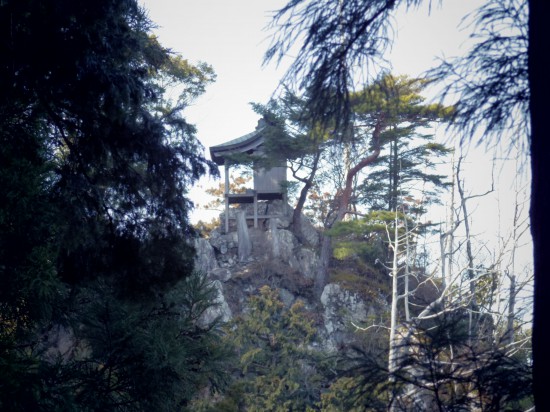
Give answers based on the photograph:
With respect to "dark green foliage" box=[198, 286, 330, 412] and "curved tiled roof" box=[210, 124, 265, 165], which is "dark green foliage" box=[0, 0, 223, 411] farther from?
"curved tiled roof" box=[210, 124, 265, 165]

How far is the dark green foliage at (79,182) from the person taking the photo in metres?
5.09

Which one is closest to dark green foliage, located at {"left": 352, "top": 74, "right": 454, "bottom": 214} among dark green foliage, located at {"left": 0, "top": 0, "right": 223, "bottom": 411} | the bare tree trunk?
the bare tree trunk

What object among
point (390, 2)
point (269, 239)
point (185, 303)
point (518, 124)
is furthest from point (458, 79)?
point (269, 239)

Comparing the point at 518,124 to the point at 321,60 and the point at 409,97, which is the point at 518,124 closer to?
the point at 321,60

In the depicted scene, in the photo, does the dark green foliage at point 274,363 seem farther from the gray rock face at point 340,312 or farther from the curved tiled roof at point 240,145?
the curved tiled roof at point 240,145

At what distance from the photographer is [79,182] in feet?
19.4

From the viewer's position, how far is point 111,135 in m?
5.85

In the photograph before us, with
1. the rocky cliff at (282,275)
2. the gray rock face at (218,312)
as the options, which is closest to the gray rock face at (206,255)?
the rocky cliff at (282,275)

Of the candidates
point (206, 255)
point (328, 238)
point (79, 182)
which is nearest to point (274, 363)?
point (328, 238)

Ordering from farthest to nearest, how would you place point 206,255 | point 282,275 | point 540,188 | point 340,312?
1. point 206,255
2. point 282,275
3. point 340,312
4. point 540,188

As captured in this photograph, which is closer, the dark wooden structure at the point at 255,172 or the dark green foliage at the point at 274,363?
the dark green foliage at the point at 274,363

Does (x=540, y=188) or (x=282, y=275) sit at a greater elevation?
(x=540, y=188)

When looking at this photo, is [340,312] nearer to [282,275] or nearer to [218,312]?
[282,275]

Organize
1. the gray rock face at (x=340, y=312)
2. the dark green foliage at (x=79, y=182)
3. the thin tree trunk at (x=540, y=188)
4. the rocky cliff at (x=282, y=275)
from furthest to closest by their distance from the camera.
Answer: the rocky cliff at (x=282, y=275)
the gray rock face at (x=340, y=312)
the dark green foliage at (x=79, y=182)
the thin tree trunk at (x=540, y=188)
